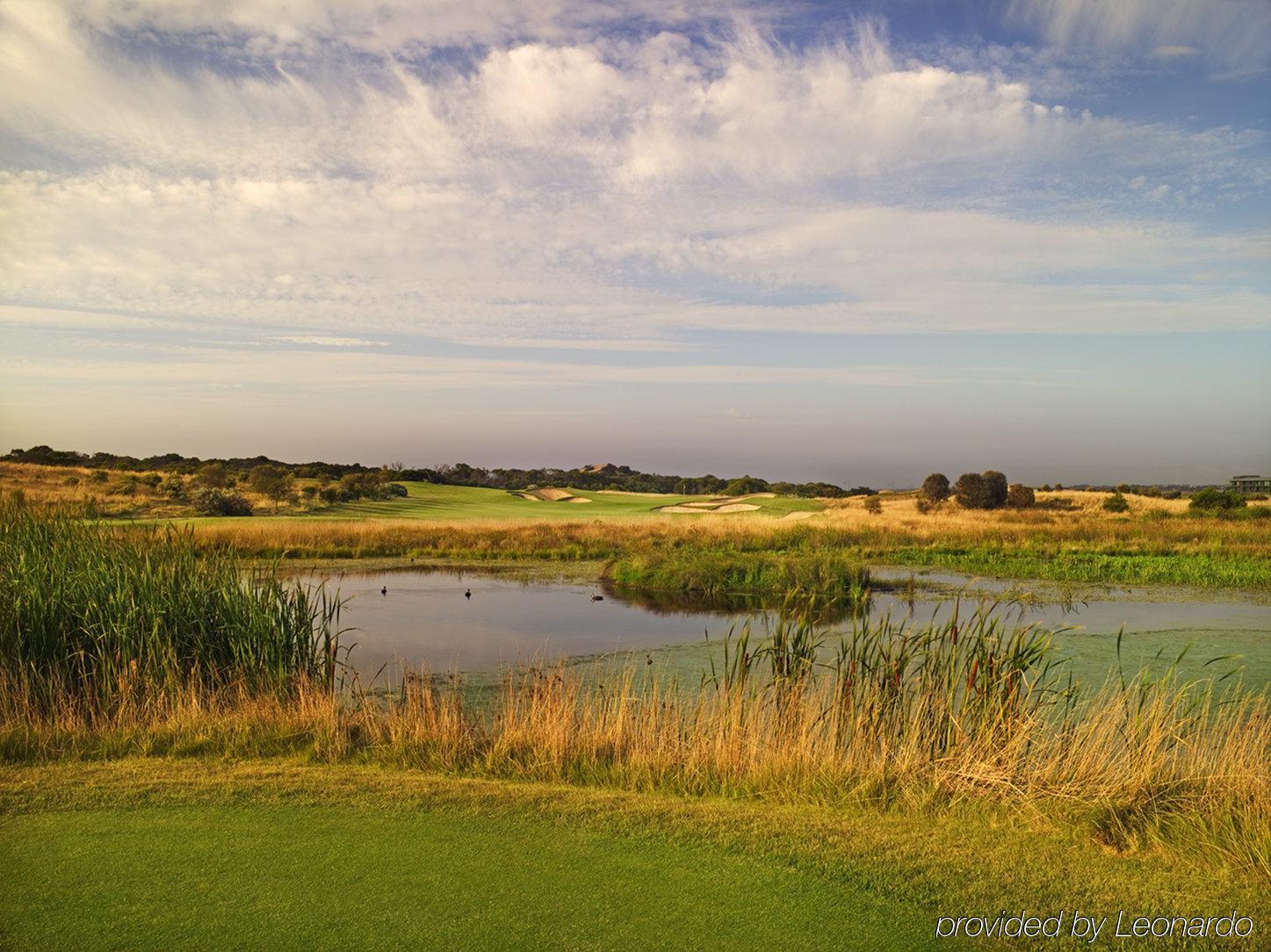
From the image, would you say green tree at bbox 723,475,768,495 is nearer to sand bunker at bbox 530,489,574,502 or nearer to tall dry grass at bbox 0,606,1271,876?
sand bunker at bbox 530,489,574,502

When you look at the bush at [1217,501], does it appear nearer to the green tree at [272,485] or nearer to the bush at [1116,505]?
the bush at [1116,505]

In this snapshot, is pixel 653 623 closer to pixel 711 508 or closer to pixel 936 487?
pixel 711 508

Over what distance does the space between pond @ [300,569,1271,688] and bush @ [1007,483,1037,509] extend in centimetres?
2771

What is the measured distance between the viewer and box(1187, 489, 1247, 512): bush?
123 ft

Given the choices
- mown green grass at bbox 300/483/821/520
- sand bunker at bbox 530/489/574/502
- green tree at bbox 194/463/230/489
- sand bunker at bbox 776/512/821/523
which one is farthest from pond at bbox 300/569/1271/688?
sand bunker at bbox 530/489/574/502

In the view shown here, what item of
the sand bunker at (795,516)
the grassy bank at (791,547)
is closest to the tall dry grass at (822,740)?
the grassy bank at (791,547)

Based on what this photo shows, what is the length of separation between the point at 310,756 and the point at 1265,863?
234 inches

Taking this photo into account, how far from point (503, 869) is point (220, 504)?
3400 cm

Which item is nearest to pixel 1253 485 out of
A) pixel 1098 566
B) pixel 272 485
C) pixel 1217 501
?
pixel 1217 501

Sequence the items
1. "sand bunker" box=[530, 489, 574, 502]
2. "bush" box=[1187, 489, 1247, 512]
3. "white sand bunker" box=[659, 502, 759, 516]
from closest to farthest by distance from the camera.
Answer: "bush" box=[1187, 489, 1247, 512], "white sand bunker" box=[659, 502, 759, 516], "sand bunker" box=[530, 489, 574, 502]

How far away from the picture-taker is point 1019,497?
4772 centimetres

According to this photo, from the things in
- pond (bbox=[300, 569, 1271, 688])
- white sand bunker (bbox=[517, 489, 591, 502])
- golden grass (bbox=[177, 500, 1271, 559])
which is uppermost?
white sand bunker (bbox=[517, 489, 591, 502])

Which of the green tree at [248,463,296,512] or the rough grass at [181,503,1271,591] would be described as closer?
the rough grass at [181,503,1271,591]

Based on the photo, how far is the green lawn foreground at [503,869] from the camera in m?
3.66
